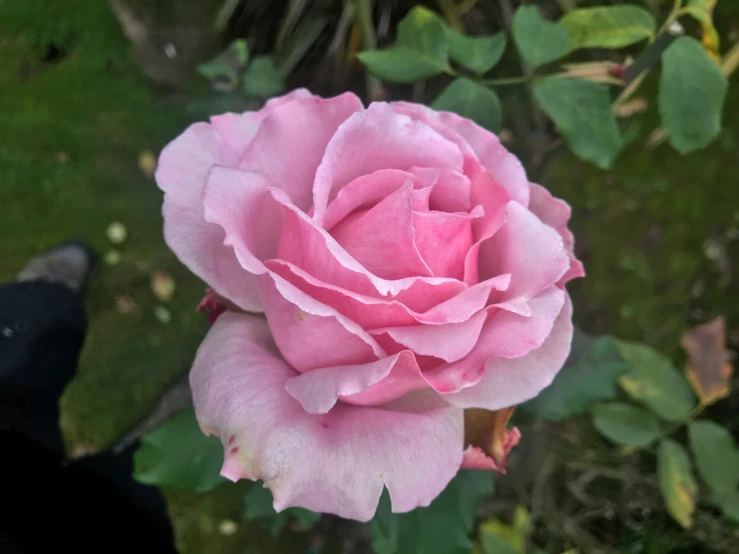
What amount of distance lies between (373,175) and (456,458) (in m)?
0.22

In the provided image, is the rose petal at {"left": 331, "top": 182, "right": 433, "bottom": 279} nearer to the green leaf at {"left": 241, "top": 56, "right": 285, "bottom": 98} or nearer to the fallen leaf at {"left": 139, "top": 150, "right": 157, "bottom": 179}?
the green leaf at {"left": 241, "top": 56, "right": 285, "bottom": 98}

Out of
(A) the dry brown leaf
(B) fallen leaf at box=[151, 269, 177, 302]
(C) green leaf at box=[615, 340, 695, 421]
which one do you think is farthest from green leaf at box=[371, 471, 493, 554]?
(B) fallen leaf at box=[151, 269, 177, 302]

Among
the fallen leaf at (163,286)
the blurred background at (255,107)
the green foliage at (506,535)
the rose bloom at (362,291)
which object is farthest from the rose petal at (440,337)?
the fallen leaf at (163,286)

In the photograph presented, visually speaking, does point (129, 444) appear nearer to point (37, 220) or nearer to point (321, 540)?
point (321, 540)

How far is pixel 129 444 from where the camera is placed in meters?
1.09

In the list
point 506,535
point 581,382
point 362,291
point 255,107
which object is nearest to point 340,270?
point 362,291

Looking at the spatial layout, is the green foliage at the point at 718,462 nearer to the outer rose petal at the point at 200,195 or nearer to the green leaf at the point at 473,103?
the green leaf at the point at 473,103

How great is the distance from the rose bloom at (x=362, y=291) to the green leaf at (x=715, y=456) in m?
0.61

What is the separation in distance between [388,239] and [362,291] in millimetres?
41

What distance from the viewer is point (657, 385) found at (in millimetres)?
880

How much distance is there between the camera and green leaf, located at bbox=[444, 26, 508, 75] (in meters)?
0.55

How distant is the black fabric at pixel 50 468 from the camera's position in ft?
2.86

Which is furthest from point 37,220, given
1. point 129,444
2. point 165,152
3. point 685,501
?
point 685,501

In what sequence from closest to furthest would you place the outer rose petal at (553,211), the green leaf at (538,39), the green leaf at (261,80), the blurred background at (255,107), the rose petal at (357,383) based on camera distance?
the rose petal at (357,383), the outer rose petal at (553,211), the green leaf at (538,39), the green leaf at (261,80), the blurred background at (255,107)
